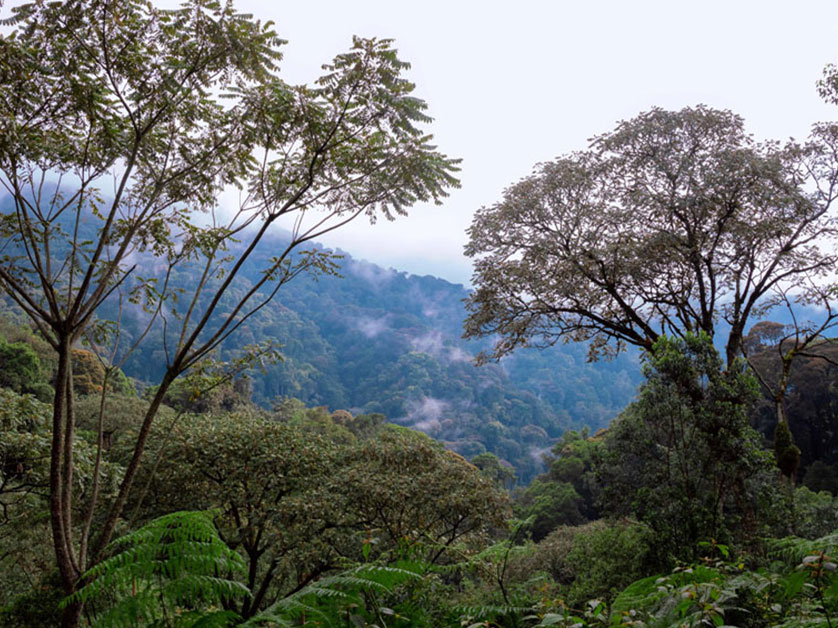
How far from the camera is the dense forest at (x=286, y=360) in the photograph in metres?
2.37

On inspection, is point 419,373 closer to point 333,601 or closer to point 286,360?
point 286,360

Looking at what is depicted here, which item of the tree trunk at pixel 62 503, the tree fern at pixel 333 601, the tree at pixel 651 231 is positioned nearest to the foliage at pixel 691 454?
the tree at pixel 651 231

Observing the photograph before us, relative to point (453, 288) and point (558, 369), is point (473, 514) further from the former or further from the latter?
point (453, 288)

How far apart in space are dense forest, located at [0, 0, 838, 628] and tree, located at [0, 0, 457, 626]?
0.02 m

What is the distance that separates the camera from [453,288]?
126 m

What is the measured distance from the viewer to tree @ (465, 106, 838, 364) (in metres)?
7.56

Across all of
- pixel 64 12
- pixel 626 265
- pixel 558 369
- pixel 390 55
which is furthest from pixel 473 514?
pixel 558 369

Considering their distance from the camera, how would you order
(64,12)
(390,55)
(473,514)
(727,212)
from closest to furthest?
(64,12) < (390,55) < (473,514) < (727,212)

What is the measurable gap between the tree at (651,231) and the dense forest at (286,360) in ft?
0.17

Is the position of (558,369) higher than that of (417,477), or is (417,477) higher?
(558,369)

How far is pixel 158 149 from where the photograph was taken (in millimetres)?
4129

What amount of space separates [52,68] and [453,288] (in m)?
123

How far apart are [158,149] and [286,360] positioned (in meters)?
3.43

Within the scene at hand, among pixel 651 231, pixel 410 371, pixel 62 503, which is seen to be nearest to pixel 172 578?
pixel 62 503
